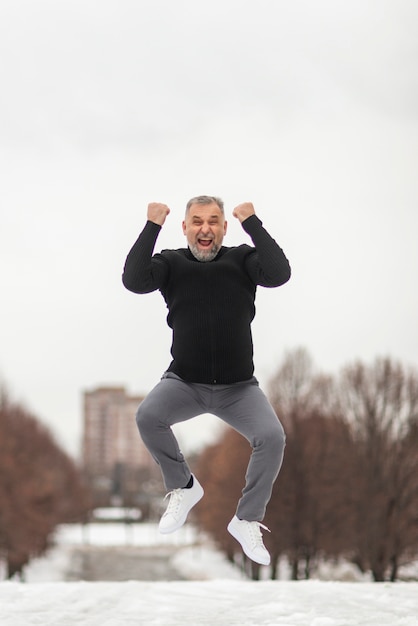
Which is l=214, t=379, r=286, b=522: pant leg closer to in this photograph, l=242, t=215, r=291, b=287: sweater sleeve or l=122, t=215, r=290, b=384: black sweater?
l=122, t=215, r=290, b=384: black sweater

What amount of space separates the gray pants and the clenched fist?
1.49 meters

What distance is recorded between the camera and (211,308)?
721 cm

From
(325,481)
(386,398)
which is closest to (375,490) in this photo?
(325,481)

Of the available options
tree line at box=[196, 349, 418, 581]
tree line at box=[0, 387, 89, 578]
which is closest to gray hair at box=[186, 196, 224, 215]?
tree line at box=[196, 349, 418, 581]

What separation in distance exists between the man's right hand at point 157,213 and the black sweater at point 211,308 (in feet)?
0.25

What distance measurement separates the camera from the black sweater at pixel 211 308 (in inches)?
283

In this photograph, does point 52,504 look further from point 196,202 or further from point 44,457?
point 196,202

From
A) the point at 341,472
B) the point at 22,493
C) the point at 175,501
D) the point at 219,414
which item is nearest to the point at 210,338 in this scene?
the point at 219,414

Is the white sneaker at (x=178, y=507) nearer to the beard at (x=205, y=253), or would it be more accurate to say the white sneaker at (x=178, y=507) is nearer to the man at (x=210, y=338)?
the man at (x=210, y=338)

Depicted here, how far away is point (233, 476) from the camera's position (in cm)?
4391

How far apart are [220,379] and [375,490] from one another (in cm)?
3842

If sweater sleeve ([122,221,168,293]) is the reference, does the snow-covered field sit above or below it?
below

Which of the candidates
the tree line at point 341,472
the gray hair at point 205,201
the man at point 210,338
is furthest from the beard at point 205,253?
the tree line at point 341,472

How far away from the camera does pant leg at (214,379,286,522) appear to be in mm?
7242
